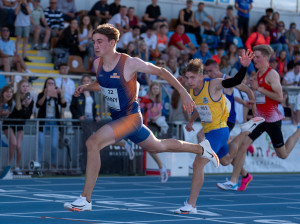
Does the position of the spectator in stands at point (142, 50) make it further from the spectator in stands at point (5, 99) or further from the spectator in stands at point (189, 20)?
the spectator in stands at point (5, 99)

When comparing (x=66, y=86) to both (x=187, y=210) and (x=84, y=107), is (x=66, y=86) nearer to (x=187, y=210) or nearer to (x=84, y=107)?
(x=84, y=107)

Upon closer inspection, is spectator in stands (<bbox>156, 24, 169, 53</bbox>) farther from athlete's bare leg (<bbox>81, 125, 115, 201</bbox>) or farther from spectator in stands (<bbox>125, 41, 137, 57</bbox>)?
athlete's bare leg (<bbox>81, 125, 115, 201</bbox>)

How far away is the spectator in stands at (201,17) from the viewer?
24.3 m

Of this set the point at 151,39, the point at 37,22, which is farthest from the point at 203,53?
the point at 37,22

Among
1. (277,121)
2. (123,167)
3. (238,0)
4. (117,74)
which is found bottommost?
(123,167)

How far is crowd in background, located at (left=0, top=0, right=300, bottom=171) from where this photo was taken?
15.6m

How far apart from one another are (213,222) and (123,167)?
8689mm

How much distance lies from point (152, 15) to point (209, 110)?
1333 cm

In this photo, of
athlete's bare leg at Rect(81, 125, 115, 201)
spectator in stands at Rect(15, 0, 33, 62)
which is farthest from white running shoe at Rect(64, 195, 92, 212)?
spectator in stands at Rect(15, 0, 33, 62)

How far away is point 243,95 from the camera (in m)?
17.5

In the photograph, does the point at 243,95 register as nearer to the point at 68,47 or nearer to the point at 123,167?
the point at 123,167

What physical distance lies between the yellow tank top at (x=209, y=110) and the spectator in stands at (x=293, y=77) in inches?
495

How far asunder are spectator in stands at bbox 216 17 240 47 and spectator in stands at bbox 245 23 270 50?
647 mm

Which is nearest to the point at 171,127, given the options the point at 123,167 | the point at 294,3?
the point at 123,167
